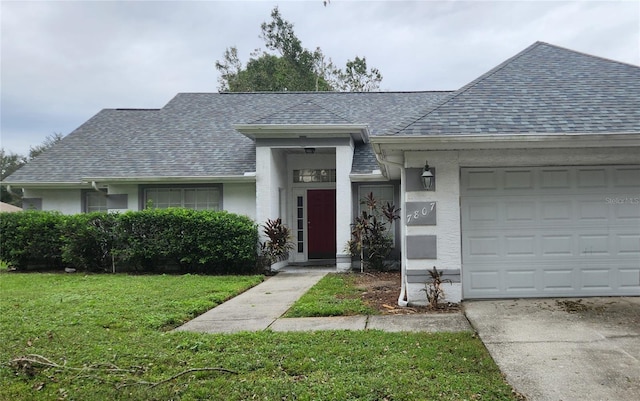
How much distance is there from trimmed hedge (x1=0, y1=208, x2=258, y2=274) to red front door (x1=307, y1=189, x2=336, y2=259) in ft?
8.93

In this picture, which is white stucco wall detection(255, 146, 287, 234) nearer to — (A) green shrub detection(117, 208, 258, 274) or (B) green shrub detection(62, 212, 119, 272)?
(A) green shrub detection(117, 208, 258, 274)

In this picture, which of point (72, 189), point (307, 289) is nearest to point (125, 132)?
point (72, 189)

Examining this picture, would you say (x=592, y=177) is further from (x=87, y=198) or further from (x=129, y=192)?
(x=87, y=198)

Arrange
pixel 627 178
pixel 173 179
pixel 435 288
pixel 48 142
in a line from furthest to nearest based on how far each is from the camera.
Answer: pixel 48 142
pixel 173 179
pixel 627 178
pixel 435 288

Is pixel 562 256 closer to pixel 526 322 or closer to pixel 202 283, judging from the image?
pixel 526 322

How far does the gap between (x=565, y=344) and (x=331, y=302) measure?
356cm

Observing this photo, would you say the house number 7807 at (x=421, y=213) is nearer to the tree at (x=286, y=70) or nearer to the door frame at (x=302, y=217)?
the door frame at (x=302, y=217)

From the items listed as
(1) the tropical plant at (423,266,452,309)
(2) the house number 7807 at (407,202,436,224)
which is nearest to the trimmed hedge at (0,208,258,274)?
(2) the house number 7807 at (407,202,436,224)

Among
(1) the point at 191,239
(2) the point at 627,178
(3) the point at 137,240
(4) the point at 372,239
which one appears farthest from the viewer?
(4) the point at 372,239

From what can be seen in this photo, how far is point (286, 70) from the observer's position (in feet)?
103

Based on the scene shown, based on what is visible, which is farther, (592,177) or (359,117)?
(359,117)

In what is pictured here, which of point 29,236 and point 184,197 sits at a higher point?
point 184,197

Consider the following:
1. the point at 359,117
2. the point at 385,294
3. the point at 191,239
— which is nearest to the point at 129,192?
the point at 191,239

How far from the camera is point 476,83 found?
8.24 meters
